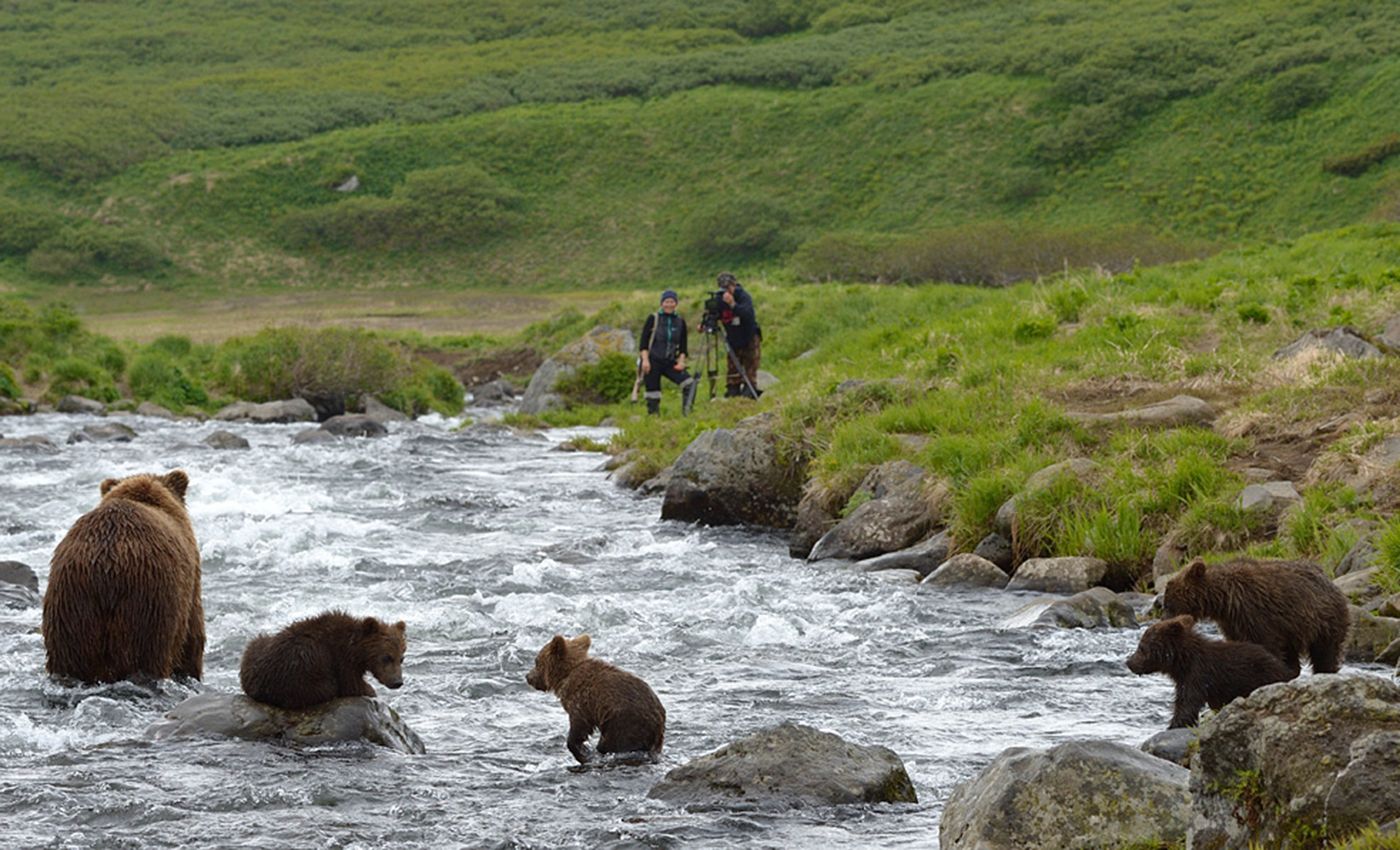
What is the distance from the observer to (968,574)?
1331 centimetres

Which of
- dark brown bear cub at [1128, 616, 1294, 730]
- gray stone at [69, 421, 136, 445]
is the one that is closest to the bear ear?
dark brown bear cub at [1128, 616, 1294, 730]

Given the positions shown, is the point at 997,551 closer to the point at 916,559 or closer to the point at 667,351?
the point at 916,559

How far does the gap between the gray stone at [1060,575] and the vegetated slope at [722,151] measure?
158ft

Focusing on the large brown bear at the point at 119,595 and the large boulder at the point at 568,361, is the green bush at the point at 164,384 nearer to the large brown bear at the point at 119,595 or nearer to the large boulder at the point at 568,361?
the large boulder at the point at 568,361

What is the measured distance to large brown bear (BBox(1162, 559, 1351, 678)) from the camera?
28.9 feet

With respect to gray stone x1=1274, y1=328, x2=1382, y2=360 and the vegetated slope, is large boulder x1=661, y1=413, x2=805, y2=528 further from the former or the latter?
the vegetated slope

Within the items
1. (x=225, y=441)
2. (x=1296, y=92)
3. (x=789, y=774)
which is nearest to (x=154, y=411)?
(x=225, y=441)

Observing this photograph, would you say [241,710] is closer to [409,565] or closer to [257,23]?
[409,565]

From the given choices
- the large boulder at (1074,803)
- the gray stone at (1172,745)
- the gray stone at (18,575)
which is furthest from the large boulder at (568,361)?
the large boulder at (1074,803)

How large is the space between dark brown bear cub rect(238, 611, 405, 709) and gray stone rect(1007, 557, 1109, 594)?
235 inches

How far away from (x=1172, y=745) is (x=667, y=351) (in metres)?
16.4

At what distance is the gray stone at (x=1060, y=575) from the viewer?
12.8m

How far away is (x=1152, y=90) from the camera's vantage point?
92.8m

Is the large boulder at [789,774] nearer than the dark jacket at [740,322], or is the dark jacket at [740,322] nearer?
the large boulder at [789,774]
